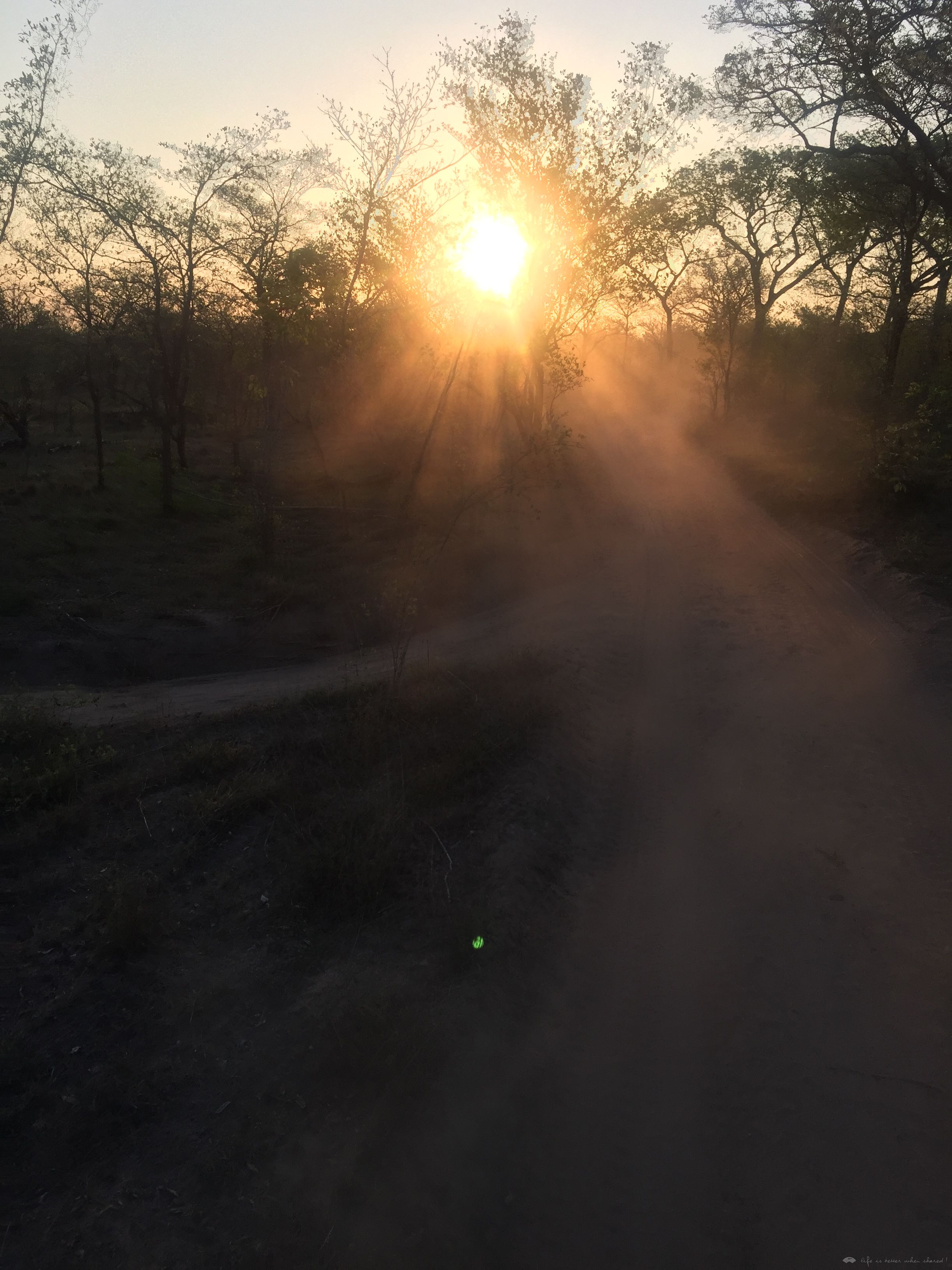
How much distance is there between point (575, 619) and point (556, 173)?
13.4 m

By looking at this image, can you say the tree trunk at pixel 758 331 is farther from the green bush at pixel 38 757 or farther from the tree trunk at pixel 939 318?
the green bush at pixel 38 757

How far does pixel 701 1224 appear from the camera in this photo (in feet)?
14.1

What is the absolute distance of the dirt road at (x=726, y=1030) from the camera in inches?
166

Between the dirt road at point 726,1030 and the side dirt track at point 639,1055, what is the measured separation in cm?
2

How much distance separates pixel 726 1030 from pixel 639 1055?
2.16ft

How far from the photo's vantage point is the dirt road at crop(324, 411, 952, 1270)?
4223 millimetres

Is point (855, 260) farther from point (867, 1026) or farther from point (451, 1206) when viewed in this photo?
point (451, 1206)

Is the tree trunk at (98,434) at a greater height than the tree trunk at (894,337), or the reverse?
the tree trunk at (894,337)

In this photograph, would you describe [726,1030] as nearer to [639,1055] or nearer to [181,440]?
[639,1055]

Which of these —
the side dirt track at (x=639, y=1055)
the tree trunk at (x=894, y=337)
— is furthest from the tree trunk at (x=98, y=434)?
the tree trunk at (x=894, y=337)

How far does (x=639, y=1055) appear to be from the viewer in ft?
17.7

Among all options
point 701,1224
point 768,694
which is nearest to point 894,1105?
point 701,1224

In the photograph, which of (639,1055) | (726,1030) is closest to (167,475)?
(639,1055)

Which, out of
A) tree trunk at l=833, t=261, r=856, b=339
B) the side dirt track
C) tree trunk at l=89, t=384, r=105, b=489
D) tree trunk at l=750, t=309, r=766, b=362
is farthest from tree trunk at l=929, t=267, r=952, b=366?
tree trunk at l=89, t=384, r=105, b=489
